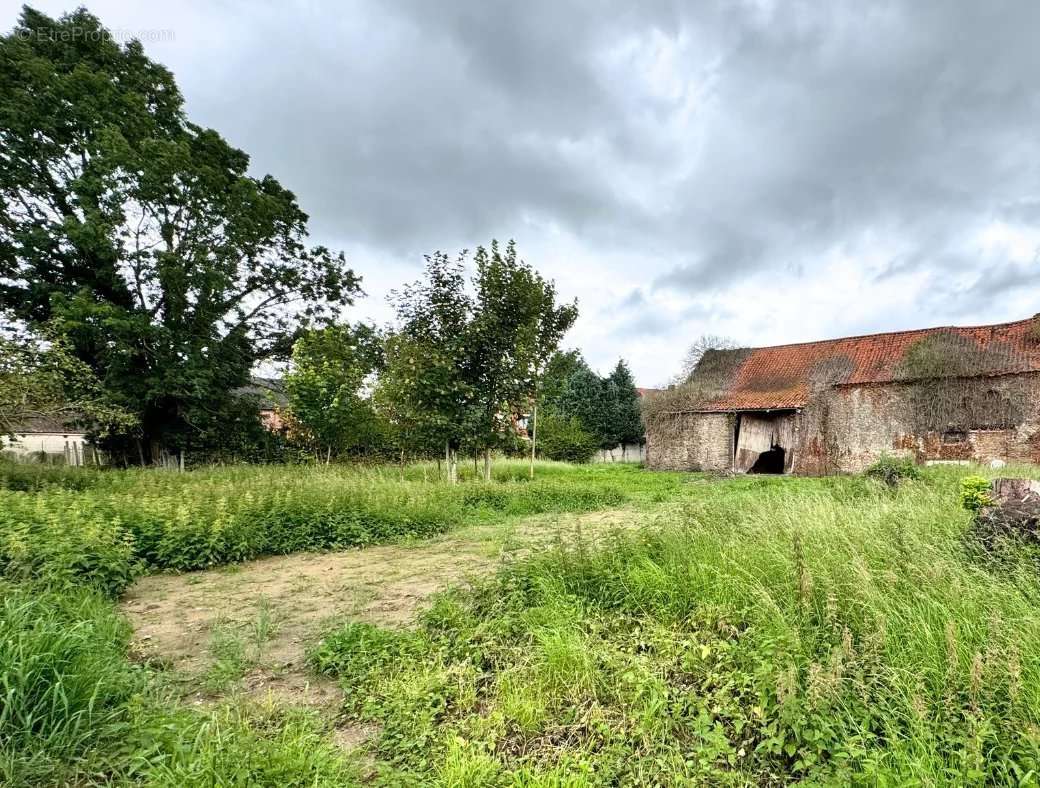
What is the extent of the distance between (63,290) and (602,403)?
23.6m

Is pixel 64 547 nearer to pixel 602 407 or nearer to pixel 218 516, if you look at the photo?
pixel 218 516

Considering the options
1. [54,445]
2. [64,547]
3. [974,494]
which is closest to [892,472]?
[974,494]

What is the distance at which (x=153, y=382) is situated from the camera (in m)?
13.1

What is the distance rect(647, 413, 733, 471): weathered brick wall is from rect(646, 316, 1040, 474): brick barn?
0.14ft

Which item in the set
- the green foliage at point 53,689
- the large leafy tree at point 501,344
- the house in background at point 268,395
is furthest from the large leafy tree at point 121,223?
the green foliage at point 53,689

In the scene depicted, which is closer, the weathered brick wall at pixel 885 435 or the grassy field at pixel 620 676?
the grassy field at pixel 620 676

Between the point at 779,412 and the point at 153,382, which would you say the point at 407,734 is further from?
the point at 779,412

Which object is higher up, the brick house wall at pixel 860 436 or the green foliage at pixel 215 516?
the brick house wall at pixel 860 436

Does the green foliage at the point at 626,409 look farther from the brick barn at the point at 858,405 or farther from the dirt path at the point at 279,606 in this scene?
the dirt path at the point at 279,606

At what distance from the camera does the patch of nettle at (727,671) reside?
2.12 metres

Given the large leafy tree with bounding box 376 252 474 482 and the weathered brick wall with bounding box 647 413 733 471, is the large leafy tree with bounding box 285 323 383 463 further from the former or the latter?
the weathered brick wall with bounding box 647 413 733 471

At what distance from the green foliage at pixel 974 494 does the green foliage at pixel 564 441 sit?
66.6 ft

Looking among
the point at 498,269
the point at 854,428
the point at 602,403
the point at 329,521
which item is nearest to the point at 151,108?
the point at 498,269

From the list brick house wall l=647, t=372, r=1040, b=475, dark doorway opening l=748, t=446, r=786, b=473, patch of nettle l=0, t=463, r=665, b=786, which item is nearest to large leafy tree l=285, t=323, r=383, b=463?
patch of nettle l=0, t=463, r=665, b=786
